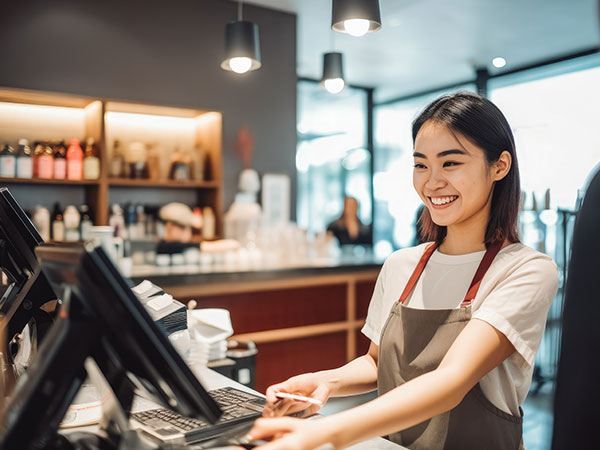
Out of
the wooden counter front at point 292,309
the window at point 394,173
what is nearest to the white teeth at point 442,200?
the wooden counter front at point 292,309

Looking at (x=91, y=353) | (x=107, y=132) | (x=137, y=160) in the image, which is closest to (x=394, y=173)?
(x=137, y=160)

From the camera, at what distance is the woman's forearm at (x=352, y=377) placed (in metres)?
1.34

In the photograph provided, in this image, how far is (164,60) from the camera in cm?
476

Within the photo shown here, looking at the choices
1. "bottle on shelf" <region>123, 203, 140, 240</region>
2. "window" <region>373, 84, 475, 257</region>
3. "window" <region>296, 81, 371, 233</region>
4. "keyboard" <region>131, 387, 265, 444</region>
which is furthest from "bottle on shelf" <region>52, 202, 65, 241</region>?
"window" <region>373, 84, 475, 257</region>

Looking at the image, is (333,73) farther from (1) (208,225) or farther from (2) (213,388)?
(2) (213,388)

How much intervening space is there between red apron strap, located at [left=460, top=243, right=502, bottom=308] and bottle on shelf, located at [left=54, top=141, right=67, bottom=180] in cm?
368

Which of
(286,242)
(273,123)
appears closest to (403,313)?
(286,242)

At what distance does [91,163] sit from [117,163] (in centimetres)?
28

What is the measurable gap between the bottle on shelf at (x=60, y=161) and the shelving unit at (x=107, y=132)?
0.25 feet

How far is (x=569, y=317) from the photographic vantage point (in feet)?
2.27

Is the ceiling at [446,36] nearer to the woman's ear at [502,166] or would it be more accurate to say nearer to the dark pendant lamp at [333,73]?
the dark pendant lamp at [333,73]

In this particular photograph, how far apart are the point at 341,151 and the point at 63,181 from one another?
16.1ft

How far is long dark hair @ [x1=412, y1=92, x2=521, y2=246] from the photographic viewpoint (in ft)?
4.39

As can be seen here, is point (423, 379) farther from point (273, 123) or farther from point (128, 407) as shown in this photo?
point (273, 123)
